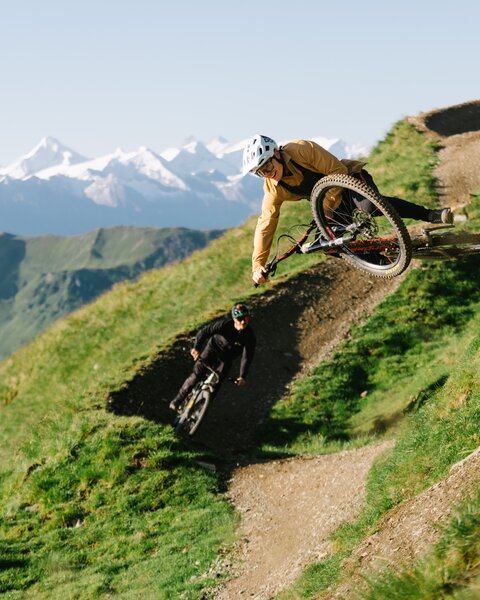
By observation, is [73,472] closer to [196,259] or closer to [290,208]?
[196,259]

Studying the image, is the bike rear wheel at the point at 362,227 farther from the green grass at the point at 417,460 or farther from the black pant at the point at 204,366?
the black pant at the point at 204,366

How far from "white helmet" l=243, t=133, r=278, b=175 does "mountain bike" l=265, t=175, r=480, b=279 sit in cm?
111

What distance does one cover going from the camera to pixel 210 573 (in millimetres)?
11781

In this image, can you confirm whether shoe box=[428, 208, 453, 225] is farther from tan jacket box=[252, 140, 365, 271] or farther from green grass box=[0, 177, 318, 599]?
green grass box=[0, 177, 318, 599]

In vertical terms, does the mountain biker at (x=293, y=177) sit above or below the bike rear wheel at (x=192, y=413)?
above

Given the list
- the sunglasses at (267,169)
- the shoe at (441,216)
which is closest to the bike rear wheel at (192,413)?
the sunglasses at (267,169)

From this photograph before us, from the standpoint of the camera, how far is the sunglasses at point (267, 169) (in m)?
11.2

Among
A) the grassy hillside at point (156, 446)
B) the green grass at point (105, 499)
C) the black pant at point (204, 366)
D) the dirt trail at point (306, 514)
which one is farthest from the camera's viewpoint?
the black pant at point (204, 366)

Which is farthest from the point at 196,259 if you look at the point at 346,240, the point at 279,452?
the point at 346,240

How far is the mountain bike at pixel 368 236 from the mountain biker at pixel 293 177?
190 millimetres

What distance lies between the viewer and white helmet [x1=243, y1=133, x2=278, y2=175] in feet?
36.0

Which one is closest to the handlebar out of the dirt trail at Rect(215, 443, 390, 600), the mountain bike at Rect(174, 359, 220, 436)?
the dirt trail at Rect(215, 443, 390, 600)

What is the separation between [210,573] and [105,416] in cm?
792

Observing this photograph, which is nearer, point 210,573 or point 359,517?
point 359,517
